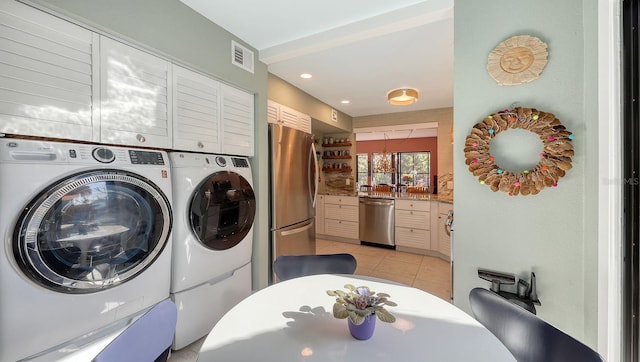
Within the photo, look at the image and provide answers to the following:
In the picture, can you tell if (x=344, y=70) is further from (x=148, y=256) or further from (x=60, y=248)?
(x=60, y=248)

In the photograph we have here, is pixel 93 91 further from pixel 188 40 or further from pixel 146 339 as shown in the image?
pixel 146 339

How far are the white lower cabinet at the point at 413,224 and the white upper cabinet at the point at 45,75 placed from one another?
394 cm

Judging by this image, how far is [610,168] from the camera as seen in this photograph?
124 cm

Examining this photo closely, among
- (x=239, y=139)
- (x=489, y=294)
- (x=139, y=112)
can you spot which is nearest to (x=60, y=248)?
(x=139, y=112)

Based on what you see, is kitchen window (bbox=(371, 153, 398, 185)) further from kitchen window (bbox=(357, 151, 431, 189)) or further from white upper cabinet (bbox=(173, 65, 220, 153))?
white upper cabinet (bbox=(173, 65, 220, 153))

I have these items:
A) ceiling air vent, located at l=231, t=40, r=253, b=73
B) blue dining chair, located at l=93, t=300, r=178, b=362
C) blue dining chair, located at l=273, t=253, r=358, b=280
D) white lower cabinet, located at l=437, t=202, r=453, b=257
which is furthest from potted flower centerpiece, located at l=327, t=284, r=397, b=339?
white lower cabinet, located at l=437, t=202, r=453, b=257

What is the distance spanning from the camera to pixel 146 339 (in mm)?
894

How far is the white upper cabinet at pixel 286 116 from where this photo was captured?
3023 millimetres

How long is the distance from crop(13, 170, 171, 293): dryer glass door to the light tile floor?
101 inches

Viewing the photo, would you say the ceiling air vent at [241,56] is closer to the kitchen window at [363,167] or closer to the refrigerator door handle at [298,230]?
the refrigerator door handle at [298,230]

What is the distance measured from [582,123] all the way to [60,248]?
8.90ft

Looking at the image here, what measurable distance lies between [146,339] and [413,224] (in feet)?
12.7

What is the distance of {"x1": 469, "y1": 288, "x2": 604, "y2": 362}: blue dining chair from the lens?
83cm

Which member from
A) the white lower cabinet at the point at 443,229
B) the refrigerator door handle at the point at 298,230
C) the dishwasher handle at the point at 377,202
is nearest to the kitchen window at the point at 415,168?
the dishwasher handle at the point at 377,202
